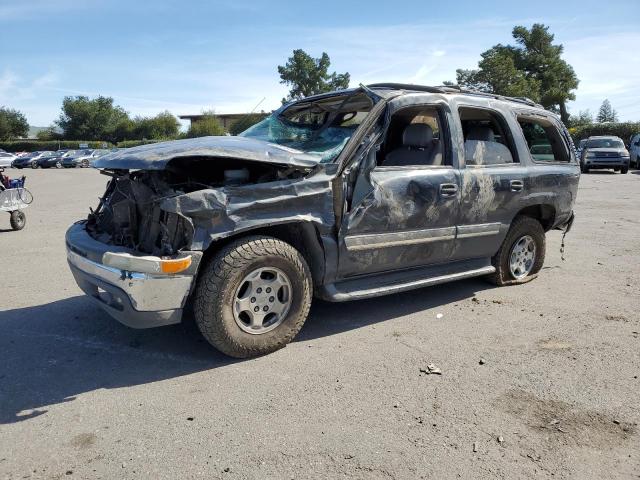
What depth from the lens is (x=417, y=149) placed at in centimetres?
478

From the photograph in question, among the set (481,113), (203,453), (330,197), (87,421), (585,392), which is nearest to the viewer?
(203,453)

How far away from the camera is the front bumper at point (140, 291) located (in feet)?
10.8

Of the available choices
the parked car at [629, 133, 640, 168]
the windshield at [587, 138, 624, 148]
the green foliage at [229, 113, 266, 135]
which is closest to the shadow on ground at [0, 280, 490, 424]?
the green foliage at [229, 113, 266, 135]

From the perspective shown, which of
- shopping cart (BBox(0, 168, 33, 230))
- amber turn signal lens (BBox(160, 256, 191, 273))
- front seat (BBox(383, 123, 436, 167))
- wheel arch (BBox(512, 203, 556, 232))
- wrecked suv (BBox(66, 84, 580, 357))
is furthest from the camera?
shopping cart (BBox(0, 168, 33, 230))

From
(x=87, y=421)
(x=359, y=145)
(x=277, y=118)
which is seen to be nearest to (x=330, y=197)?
(x=359, y=145)

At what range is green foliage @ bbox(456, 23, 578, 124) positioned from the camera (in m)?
49.0

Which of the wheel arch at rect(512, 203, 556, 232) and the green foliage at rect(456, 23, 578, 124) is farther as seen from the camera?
the green foliage at rect(456, 23, 578, 124)

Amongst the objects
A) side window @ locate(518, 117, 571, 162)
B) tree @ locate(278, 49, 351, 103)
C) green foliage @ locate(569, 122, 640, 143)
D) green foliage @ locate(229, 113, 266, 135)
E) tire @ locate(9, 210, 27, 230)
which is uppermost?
tree @ locate(278, 49, 351, 103)

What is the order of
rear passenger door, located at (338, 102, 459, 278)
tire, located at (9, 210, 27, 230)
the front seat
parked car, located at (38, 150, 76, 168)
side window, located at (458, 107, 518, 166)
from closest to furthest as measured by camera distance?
rear passenger door, located at (338, 102, 459, 278)
the front seat
side window, located at (458, 107, 518, 166)
tire, located at (9, 210, 27, 230)
parked car, located at (38, 150, 76, 168)

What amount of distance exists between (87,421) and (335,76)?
184 ft

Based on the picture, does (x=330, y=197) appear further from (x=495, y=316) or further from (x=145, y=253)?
(x=495, y=316)

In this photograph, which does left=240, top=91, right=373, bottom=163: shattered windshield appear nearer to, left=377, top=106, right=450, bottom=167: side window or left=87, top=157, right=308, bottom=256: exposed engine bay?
left=377, top=106, right=450, bottom=167: side window

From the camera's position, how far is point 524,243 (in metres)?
5.72

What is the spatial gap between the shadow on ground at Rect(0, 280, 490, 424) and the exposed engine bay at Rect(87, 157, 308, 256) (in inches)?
32.1
